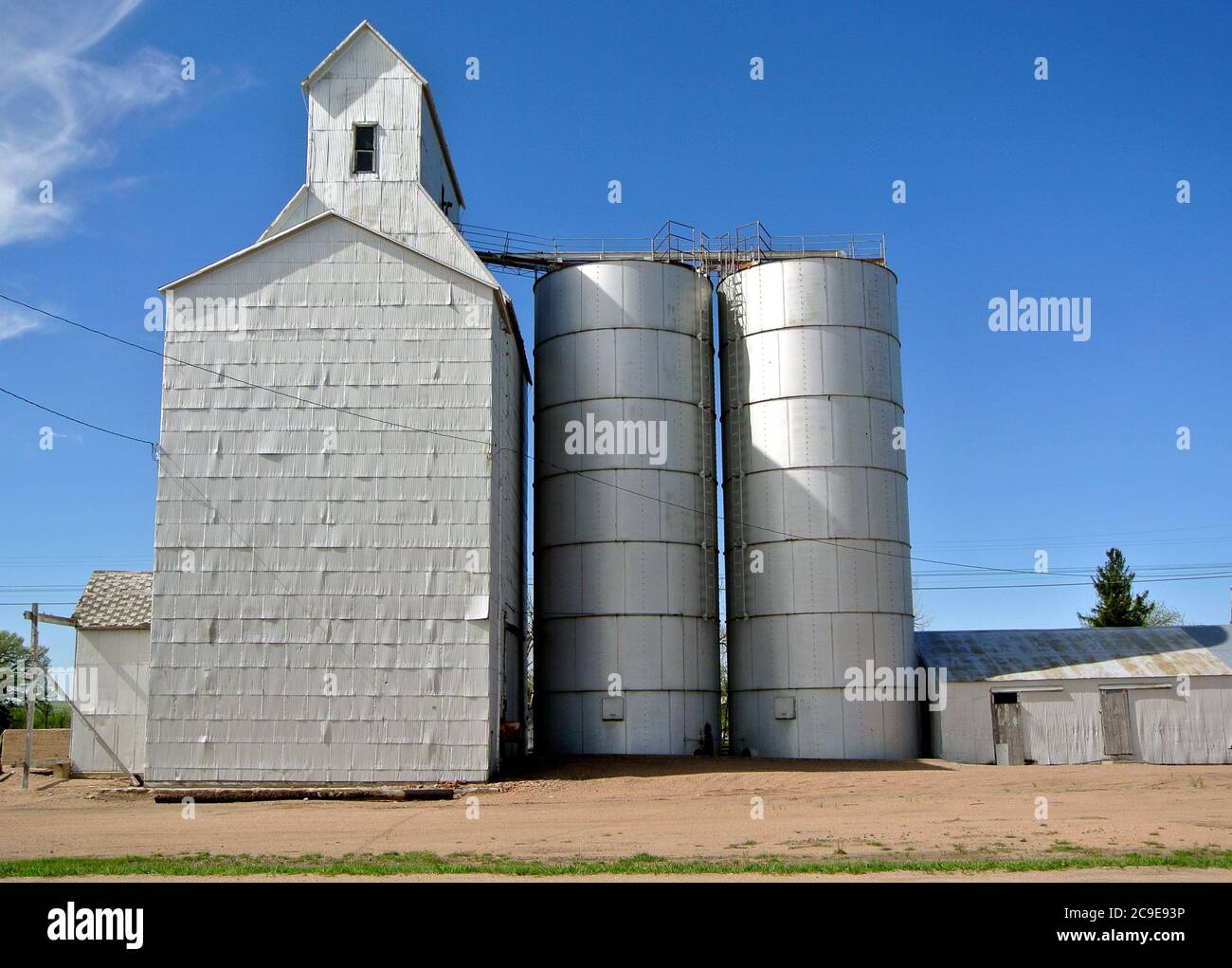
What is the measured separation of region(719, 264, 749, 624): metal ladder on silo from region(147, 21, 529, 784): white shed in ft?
29.6

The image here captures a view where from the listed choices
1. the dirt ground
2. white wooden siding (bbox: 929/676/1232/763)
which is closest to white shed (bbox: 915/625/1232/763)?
white wooden siding (bbox: 929/676/1232/763)

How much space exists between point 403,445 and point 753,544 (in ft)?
41.0

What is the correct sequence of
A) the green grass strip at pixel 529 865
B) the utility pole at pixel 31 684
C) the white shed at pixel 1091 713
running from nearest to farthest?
the green grass strip at pixel 529 865 < the utility pole at pixel 31 684 < the white shed at pixel 1091 713

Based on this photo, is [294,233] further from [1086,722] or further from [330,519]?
[1086,722]

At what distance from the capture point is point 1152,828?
2067 cm

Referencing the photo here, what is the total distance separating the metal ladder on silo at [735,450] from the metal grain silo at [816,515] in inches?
2.6

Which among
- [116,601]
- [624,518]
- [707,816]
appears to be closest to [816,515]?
[624,518]

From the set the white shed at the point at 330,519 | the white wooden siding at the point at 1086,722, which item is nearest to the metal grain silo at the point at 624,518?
the white shed at the point at 330,519

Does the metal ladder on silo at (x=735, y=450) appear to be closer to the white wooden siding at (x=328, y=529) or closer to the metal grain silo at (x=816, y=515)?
the metal grain silo at (x=816, y=515)

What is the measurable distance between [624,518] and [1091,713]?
1569 cm

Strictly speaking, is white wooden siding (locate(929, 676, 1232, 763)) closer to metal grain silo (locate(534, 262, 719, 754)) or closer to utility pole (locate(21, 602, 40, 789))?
metal grain silo (locate(534, 262, 719, 754))

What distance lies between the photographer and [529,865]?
1638 cm

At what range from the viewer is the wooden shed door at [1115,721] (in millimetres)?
36375

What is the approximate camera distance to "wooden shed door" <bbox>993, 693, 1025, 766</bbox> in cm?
3641
